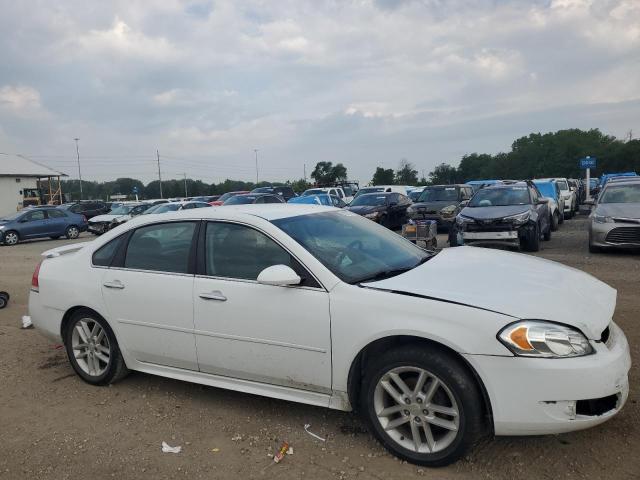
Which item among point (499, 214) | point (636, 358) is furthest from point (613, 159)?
A: point (636, 358)

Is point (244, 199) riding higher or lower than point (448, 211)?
higher

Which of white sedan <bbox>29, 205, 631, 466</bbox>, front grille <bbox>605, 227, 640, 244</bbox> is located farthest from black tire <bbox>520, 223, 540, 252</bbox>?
white sedan <bbox>29, 205, 631, 466</bbox>

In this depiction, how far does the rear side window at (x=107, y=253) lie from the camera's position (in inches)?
175

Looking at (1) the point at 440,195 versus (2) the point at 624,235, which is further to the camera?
(1) the point at 440,195

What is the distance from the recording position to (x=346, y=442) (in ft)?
11.1

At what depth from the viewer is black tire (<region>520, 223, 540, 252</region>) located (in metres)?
11.3

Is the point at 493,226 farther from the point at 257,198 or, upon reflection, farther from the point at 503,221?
the point at 257,198

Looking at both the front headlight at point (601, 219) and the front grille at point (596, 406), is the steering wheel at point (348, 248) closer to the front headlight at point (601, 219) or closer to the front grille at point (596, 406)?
the front grille at point (596, 406)

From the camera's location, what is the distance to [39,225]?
22250 mm

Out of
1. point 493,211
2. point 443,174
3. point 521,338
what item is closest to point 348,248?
point 521,338

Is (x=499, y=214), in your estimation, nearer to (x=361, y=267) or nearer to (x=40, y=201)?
(x=361, y=267)

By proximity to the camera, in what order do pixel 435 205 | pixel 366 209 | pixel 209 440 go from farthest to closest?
pixel 366 209 → pixel 435 205 → pixel 209 440

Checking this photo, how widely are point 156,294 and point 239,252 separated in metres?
0.78

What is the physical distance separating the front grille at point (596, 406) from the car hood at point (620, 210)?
8.91m
